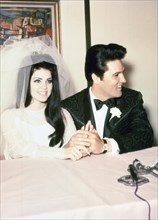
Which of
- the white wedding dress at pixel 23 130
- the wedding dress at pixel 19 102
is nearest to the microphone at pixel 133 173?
the white wedding dress at pixel 23 130

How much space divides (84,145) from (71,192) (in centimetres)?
52

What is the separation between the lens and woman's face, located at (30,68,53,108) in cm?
195

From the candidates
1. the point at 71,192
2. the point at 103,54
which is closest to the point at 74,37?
the point at 103,54

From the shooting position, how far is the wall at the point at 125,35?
275 centimetres

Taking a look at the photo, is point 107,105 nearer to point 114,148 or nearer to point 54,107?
point 54,107

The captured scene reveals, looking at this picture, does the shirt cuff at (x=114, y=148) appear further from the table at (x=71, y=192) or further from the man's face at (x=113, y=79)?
the man's face at (x=113, y=79)

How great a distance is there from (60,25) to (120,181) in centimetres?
177

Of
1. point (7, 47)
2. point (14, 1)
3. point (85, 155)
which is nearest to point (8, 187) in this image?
point (85, 155)

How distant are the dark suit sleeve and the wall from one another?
69cm

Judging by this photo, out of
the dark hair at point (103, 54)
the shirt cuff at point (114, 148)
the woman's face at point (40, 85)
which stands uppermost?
the dark hair at point (103, 54)

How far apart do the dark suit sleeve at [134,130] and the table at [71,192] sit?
0.37 m

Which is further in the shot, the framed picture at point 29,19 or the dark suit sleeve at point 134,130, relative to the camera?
the framed picture at point 29,19

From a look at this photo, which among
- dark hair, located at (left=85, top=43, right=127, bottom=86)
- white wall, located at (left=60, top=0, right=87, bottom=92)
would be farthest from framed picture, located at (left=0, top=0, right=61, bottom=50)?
dark hair, located at (left=85, top=43, right=127, bottom=86)

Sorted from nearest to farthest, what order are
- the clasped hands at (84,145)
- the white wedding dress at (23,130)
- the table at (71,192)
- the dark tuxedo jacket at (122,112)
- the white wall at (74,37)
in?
1. the table at (71,192)
2. the clasped hands at (84,145)
3. the white wedding dress at (23,130)
4. the dark tuxedo jacket at (122,112)
5. the white wall at (74,37)
